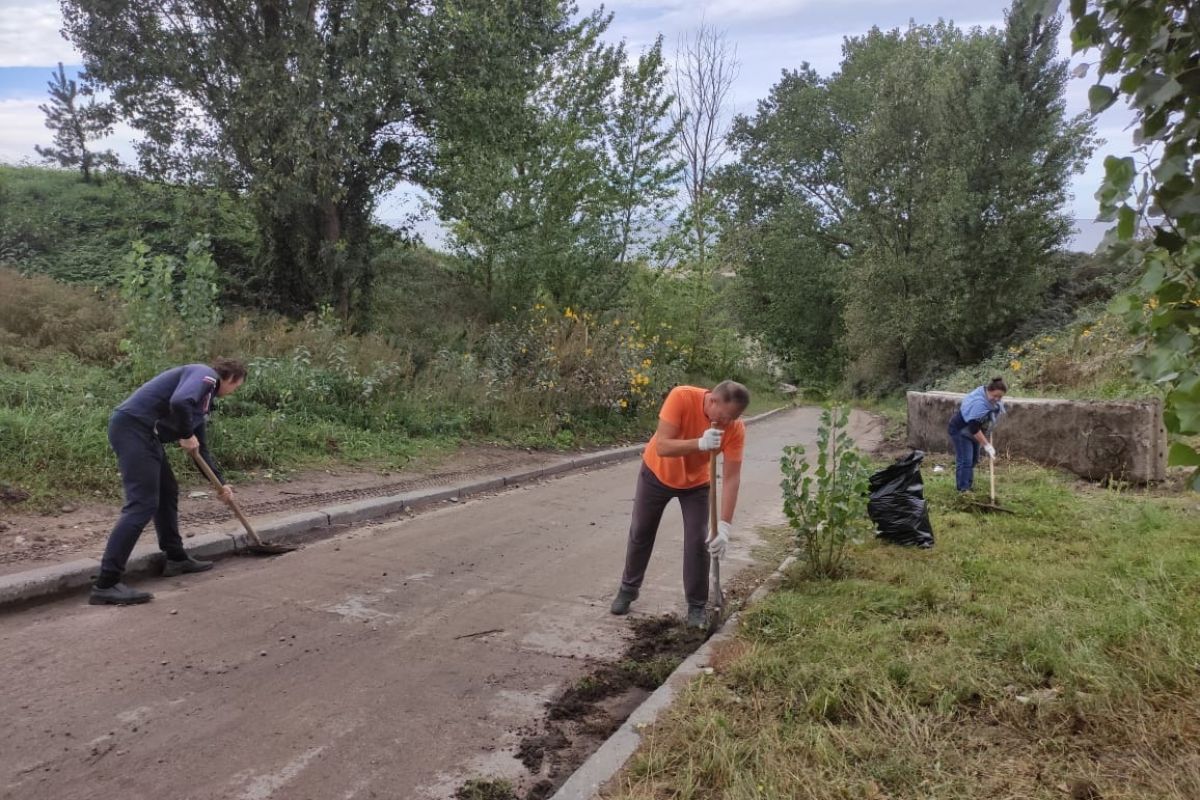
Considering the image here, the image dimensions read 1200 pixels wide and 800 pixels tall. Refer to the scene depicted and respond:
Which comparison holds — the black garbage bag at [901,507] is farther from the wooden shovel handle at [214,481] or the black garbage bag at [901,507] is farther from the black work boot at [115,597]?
the black work boot at [115,597]

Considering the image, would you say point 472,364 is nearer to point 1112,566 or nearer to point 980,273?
point 1112,566

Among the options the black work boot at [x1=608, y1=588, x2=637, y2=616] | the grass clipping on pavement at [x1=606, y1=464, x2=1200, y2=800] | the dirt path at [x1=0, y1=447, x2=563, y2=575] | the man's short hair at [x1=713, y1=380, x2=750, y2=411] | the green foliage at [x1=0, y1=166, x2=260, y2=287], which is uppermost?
the green foliage at [x1=0, y1=166, x2=260, y2=287]

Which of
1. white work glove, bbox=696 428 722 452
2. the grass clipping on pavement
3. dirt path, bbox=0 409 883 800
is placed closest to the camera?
the grass clipping on pavement

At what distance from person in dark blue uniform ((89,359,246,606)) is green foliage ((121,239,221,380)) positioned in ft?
11.2

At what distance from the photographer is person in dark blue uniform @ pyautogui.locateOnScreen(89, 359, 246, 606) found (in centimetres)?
491

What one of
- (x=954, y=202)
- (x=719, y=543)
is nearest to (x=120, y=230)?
(x=719, y=543)

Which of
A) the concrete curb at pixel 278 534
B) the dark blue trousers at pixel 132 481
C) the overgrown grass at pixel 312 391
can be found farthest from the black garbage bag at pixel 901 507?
the overgrown grass at pixel 312 391

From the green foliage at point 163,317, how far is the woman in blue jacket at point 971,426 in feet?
29.4

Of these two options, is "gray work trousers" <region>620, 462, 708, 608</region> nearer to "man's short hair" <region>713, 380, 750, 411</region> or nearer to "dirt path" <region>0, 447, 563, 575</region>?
"man's short hair" <region>713, 380, 750, 411</region>

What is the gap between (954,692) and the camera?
340 cm

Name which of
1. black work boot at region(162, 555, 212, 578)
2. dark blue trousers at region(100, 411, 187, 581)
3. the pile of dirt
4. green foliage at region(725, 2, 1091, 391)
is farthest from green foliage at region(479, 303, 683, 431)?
green foliage at region(725, 2, 1091, 391)

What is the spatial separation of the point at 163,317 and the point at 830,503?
770 cm

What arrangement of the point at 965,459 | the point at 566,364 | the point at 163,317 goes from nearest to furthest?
the point at 965,459, the point at 163,317, the point at 566,364

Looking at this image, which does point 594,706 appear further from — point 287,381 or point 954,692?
point 287,381
